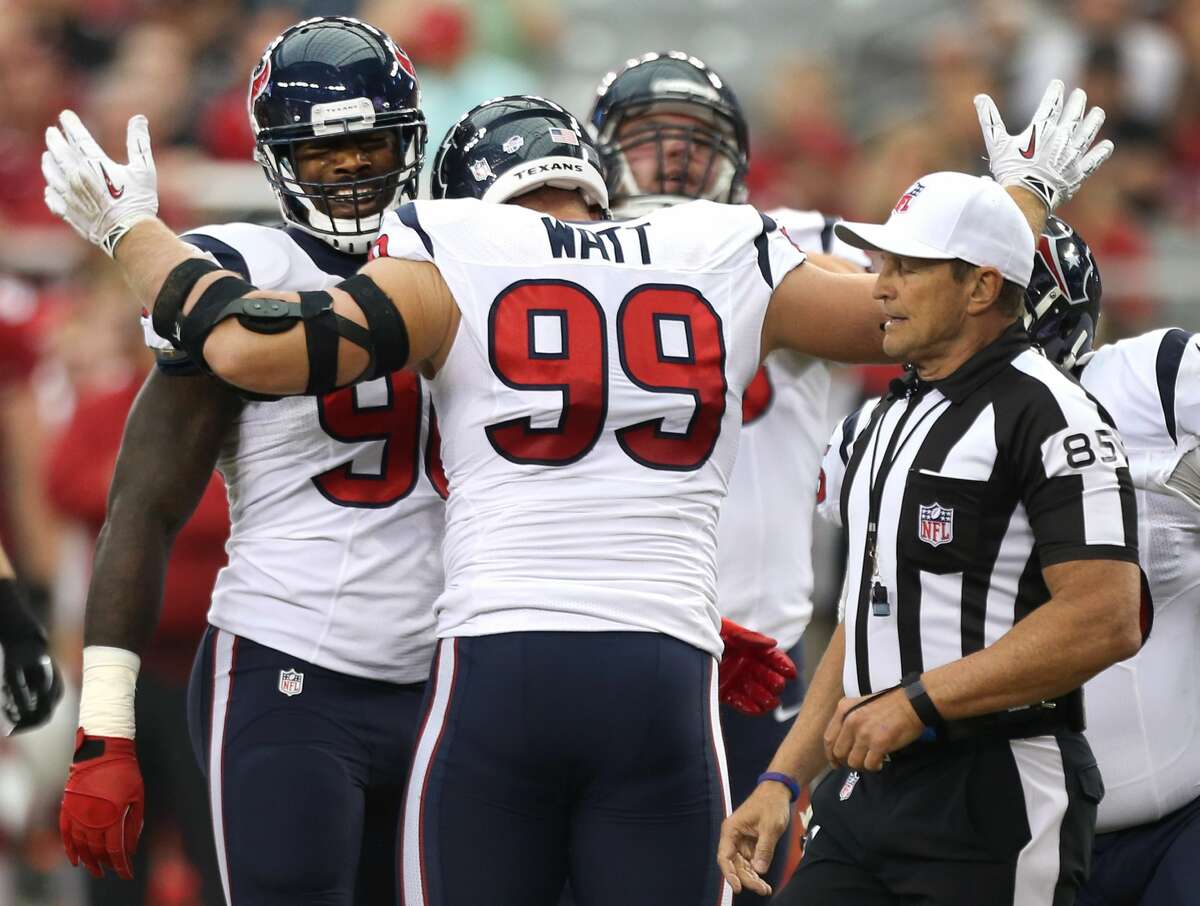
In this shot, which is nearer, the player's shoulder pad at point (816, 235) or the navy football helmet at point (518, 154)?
the navy football helmet at point (518, 154)

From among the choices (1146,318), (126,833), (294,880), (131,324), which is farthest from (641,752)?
(1146,318)

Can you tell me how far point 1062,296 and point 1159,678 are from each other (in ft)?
2.56

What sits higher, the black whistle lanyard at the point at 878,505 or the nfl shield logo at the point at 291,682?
the black whistle lanyard at the point at 878,505

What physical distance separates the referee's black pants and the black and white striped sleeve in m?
0.36

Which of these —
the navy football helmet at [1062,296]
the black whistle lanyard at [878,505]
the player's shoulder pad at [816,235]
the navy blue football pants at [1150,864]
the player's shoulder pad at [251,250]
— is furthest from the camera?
the player's shoulder pad at [816,235]

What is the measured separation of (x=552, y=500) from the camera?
308 centimetres

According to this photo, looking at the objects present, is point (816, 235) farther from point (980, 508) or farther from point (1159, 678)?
point (980, 508)

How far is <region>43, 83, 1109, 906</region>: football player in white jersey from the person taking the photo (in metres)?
3.02

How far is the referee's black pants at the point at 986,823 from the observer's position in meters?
3.01

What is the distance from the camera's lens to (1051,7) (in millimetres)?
10289

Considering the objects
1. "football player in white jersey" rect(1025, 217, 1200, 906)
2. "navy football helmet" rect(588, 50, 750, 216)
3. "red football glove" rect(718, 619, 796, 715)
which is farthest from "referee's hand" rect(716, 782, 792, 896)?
"navy football helmet" rect(588, 50, 750, 216)

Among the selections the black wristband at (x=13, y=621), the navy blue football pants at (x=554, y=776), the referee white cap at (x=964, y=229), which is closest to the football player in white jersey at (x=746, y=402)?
the referee white cap at (x=964, y=229)

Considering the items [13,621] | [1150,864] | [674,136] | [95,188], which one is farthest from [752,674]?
[13,621]

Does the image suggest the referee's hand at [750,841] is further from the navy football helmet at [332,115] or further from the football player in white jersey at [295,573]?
the navy football helmet at [332,115]
